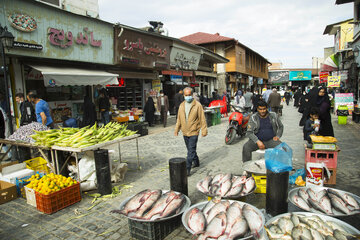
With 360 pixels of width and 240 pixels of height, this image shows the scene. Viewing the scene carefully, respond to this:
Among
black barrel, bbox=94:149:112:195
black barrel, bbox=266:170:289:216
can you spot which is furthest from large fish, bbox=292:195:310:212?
black barrel, bbox=94:149:112:195

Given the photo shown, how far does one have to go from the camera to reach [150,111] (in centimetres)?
1370

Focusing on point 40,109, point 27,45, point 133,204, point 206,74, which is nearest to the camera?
point 133,204

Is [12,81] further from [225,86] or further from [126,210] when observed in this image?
[225,86]

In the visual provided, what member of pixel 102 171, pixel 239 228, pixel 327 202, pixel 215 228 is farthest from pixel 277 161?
pixel 102 171

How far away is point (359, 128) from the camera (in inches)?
443

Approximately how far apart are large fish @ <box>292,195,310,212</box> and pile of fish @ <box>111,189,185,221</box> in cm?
155

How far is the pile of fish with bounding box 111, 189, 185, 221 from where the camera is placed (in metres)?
3.20

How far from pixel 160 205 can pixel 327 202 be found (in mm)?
2175

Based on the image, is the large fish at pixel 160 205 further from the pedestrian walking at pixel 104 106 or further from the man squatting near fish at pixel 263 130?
the pedestrian walking at pixel 104 106

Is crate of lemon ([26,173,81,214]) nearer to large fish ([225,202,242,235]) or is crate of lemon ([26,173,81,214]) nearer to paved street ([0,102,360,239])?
paved street ([0,102,360,239])

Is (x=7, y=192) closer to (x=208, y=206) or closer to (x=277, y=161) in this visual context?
(x=208, y=206)

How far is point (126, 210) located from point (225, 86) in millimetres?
24905

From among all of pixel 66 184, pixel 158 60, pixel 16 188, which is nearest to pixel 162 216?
pixel 66 184

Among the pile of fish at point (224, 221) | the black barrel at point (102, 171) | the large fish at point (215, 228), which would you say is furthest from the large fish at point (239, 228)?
the black barrel at point (102, 171)
